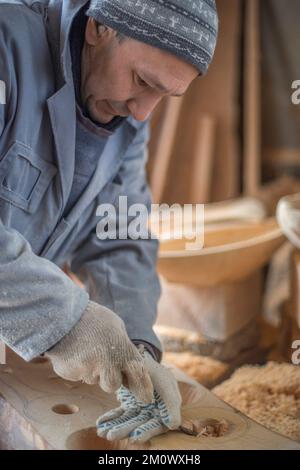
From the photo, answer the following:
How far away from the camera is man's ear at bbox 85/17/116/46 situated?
1.67 m

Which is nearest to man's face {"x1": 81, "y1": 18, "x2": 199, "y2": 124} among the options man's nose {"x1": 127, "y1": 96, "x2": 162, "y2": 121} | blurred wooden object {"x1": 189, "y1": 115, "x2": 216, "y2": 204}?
man's nose {"x1": 127, "y1": 96, "x2": 162, "y2": 121}

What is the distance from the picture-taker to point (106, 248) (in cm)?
211

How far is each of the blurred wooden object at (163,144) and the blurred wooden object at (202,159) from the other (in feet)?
0.71

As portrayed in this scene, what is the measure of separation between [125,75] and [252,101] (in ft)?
10.8

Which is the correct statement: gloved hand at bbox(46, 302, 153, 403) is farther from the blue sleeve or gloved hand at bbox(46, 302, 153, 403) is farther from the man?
the blue sleeve

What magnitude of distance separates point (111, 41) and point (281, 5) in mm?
3351

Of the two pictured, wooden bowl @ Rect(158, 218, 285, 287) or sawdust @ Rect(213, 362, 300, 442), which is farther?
wooden bowl @ Rect(158, 218, 285, 287)

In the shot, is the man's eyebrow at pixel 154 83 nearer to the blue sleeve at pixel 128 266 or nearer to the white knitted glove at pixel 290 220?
the blue sleeve at pixel 128 266

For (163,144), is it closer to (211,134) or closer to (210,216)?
(211,134)

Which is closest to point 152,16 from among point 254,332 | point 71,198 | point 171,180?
point 71,198

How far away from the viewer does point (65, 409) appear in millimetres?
1795

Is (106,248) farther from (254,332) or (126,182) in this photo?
(254,332)

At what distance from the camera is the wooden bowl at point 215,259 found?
2.82 metres
